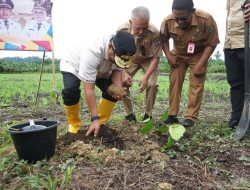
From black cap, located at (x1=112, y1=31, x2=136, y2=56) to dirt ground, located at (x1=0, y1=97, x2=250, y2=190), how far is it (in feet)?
2.90

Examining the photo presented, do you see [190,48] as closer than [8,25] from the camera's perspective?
Yes

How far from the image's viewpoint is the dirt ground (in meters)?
2.50

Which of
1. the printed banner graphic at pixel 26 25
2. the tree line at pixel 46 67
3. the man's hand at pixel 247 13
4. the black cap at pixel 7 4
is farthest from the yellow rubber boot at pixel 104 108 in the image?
the tree line at pixel 46 67

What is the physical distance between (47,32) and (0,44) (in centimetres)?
99

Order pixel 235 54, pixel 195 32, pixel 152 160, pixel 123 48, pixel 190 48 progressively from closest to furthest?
pixel 152 160, pixel 123 48, pixel 235 54, pixel 195 32, pixel 190 48

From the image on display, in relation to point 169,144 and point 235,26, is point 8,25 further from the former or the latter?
point 169,144

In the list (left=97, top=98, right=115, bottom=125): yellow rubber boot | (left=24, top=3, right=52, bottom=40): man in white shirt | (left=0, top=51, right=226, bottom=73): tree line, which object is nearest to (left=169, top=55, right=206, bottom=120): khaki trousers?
(left=97, top=98, right=115, bottom=125): yellow rubber boot

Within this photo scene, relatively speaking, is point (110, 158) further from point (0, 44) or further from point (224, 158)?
point (0, 44)

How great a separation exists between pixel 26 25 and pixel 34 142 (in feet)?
16.1

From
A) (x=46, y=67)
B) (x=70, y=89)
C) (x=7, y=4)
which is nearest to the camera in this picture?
(x=70, y=89)

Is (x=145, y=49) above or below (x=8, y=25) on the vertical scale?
below

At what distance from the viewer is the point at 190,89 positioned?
4707 mm

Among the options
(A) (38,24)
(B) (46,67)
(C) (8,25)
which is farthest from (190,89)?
(B) (46,67)

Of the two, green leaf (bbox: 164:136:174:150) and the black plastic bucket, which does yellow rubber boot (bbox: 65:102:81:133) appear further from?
green leaf (bbox: 164:136:174:150)
